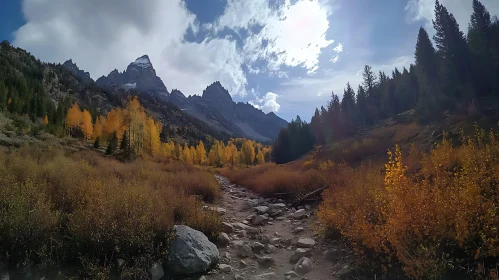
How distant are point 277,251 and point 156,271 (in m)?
3.56

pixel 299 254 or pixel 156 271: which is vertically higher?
pixel 156 271

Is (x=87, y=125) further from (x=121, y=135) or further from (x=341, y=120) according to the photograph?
(x=341, y=120)

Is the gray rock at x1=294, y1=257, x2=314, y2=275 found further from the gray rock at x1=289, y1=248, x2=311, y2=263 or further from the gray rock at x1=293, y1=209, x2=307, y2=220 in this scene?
the gray rock at x1=293, y1=209, x2=307, y2=220

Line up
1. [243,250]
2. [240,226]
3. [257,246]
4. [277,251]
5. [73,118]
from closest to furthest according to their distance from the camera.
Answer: [243,250] < [277,251] < [257,246] < [240,226] < [73,118]

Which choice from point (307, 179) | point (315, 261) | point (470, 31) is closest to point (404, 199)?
point (315, 261)

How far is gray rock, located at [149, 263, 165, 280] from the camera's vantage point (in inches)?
201

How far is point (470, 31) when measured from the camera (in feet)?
125

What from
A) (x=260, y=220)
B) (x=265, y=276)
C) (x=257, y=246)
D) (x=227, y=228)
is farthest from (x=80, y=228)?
(x=260, y=220)

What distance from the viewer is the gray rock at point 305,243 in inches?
284

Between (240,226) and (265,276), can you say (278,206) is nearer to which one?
(240,226)

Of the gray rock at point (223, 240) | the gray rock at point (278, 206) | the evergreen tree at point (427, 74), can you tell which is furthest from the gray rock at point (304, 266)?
the evergreen tree at point (427, 74)

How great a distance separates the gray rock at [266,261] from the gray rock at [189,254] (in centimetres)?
116

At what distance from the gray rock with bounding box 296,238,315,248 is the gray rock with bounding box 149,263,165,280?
4.03 meters

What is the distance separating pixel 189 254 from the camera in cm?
568
